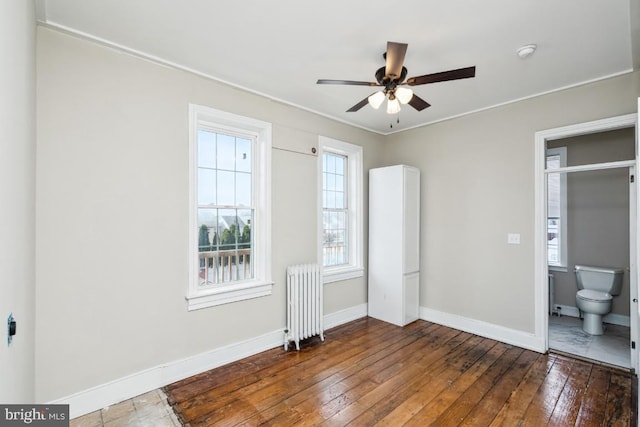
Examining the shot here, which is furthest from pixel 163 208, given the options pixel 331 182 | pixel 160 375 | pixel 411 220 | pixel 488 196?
pixel 488 196

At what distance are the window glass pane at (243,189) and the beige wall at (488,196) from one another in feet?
8.00

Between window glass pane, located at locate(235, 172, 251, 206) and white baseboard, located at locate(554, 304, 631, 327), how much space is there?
469 cm

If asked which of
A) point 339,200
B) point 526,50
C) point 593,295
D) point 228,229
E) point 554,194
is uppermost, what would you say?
point 526,50

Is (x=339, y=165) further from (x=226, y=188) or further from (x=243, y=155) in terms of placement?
(x=226, y=188)

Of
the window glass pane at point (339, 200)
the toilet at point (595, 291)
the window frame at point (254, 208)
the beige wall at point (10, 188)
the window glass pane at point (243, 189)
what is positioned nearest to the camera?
the beige wall at point (10, 188)

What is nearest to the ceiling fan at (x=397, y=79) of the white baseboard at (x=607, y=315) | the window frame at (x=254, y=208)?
the window frame at (x=254, y=208)

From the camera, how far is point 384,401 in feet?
7.98

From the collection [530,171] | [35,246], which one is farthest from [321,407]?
[530,171]

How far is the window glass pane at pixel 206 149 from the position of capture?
3014 millimetres

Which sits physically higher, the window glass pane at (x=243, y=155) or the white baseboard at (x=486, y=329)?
the window glass pane at (x=243, y=155)

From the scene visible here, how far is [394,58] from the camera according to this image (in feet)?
6.77

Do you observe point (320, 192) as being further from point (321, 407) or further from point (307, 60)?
point (321, 407)

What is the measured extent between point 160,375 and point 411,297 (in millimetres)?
3047

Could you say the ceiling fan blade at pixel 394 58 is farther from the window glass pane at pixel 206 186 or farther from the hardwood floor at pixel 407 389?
the hardwood floor at pixel 407 389
